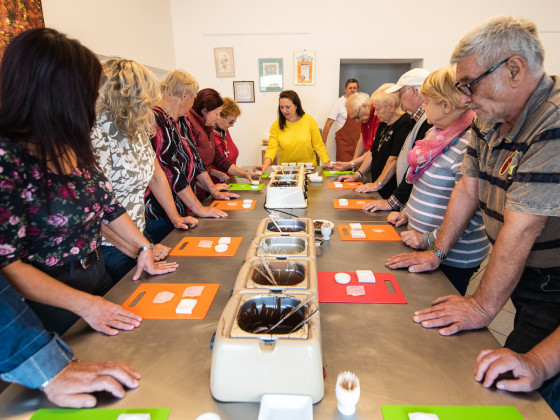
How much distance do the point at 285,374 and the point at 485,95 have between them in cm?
104

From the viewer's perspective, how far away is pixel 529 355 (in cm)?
90

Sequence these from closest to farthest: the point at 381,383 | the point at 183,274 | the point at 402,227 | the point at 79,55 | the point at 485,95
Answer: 1. the point at 381,383
2. the point at 79,55
3. the point at 485,95
4. the point at 183,274
5. the point at 402,227

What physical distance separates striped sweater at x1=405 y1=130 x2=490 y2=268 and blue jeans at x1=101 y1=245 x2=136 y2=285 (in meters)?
1.44

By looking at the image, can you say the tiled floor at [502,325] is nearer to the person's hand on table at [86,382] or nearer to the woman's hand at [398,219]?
the woman's hand at [398,219]

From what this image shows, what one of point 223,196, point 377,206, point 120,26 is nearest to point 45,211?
point 223,196

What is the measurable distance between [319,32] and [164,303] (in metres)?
4.96

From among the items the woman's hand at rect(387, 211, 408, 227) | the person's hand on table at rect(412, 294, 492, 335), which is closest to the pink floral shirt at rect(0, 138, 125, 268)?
the person's hand on table at rect(412, 294, 492, 335)

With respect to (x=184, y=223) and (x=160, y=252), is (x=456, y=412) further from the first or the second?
(x=184, y=223)

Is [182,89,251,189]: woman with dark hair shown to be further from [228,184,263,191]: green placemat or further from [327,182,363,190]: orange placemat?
[327,182,363,190]: orange placemat

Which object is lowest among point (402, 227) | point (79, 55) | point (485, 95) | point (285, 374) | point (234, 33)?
point (402, 227)

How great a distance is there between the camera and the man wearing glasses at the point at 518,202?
922 millimetres

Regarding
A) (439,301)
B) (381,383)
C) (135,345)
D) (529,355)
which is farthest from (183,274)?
(529,355)

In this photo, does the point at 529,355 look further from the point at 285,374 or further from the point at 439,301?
the point at 285,374

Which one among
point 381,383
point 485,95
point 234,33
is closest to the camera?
point 381,383
